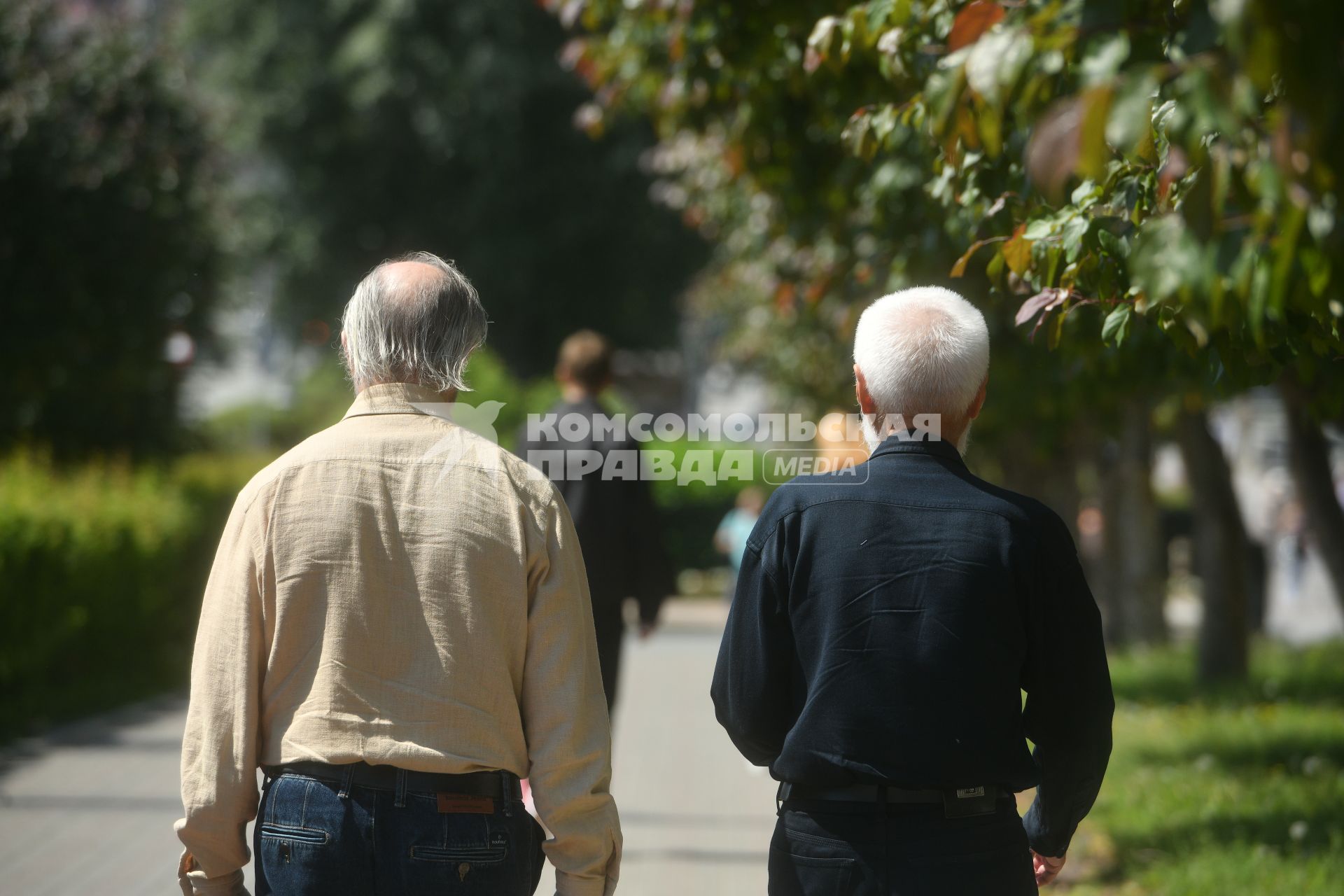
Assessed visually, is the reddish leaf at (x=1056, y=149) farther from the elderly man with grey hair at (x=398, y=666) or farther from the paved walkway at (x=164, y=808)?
the paved walkway at (x=164, y=808)

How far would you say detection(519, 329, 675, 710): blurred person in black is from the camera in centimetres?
512

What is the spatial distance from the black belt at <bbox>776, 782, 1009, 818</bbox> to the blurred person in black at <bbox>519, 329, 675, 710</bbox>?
2728 mm

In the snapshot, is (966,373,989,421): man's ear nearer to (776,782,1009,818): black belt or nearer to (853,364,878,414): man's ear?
(853,364,878,414): man's ear

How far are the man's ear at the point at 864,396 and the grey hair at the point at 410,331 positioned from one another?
2.38 feet

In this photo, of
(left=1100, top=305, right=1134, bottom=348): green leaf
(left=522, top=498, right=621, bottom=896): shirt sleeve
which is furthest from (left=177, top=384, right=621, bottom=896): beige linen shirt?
(left=1100, top=305, right=1134, bottom=348): green leaf

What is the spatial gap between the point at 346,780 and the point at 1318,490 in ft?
22.0

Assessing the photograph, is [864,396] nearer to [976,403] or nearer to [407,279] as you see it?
[976,403]

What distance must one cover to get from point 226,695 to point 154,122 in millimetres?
10787

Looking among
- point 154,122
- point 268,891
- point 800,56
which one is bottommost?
point 268,891

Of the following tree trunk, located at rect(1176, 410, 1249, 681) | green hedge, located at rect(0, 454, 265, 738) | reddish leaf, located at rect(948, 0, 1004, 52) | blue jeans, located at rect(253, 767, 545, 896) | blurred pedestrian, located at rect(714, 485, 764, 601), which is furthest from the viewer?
blurred pedestrian, located at rect(714, 485, 764, 601)

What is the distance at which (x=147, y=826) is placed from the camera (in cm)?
612

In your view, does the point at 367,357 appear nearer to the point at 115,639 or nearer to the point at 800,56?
the point at 800,56

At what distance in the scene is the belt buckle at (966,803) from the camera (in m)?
2.39

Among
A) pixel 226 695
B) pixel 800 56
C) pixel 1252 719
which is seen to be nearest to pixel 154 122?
pixel 800 56
